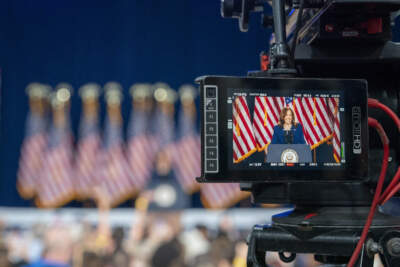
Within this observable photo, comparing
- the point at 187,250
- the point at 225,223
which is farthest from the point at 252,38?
the point at 187,250

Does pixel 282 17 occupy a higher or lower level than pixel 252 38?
lower

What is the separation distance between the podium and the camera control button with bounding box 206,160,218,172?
0.25ft

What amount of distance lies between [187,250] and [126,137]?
1182 mm

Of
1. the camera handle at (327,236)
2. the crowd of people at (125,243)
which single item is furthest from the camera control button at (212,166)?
the crowd of people at (125,243)

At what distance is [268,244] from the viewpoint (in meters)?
0.73

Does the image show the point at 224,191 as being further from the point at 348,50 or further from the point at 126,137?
the point at 348,50

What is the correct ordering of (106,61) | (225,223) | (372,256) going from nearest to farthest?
(372,256), (225,223), (106,61)

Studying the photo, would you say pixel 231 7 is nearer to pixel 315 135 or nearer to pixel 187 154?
pixel 315 135

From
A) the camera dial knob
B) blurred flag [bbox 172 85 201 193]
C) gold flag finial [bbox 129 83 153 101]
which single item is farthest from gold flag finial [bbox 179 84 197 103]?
the camera dial knob

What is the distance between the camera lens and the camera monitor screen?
2.22ft

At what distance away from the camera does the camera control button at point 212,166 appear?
26.4 inches

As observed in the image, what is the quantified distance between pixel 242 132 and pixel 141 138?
144 inches

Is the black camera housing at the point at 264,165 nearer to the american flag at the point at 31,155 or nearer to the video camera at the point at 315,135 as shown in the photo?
the video camera at the point at 315,135

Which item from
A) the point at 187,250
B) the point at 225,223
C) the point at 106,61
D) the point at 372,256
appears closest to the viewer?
the point at 372,256
